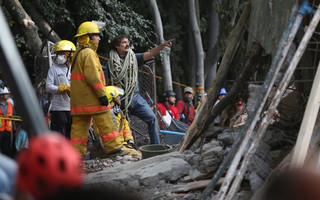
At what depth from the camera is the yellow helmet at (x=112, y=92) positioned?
6230 mm

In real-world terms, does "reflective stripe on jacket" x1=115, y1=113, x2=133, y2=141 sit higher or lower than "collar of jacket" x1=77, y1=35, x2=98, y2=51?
lower

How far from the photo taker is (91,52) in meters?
5.57

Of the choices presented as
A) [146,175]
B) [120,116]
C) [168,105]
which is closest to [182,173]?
[146,175]

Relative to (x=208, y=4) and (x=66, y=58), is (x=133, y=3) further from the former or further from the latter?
(x=66, y=58)

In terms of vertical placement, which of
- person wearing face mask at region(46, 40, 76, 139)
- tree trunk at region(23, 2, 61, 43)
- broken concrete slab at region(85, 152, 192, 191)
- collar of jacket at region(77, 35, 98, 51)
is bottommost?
broken concrete slab at region(85, 152, 192, 191)

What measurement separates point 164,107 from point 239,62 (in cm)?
434

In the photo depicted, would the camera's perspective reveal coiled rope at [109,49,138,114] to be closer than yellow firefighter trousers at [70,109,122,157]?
No

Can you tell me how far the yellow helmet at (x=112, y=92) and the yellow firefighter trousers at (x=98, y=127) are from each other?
1.93ft

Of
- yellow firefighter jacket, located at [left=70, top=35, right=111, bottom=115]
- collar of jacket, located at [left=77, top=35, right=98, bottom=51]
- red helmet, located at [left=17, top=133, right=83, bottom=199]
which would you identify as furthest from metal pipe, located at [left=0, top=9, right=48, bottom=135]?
collar of jacket, located at [left=77, top=35, right=98, bottom=51]

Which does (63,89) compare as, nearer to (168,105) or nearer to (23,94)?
(168,105)

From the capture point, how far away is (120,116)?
661cm

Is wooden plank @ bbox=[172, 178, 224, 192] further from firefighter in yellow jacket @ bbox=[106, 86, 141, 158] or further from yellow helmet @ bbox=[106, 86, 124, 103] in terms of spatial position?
yellow helmet @ bbox=[106, 86, 124, 103]

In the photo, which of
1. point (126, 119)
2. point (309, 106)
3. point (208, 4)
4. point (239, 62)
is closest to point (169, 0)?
point (208, 4)

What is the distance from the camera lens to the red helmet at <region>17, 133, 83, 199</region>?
1.06 m
